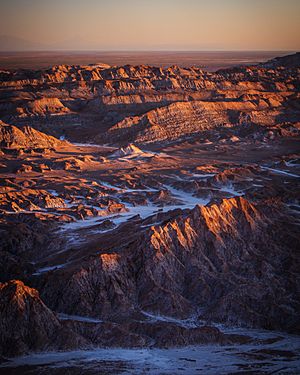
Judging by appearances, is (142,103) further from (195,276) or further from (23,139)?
(195,276)

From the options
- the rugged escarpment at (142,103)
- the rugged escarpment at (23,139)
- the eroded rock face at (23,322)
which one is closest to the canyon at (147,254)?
the eroded rock face at (23,322)

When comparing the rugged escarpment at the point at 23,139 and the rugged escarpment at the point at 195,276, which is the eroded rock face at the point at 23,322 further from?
the rugged escarpment at the point at 23,139

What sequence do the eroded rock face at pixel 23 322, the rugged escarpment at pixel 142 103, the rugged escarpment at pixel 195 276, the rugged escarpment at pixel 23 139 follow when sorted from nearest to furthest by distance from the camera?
the eroded rock face at pixel 23 322 → the rugged escarpment at pixel 195 276 → the rugged escarpment at pixel 23 139 → the rugged escarpment at pixel 142 103

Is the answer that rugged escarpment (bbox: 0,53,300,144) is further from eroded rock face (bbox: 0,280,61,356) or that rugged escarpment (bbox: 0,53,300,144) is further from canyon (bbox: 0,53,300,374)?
eroded rock face (bbox: 0,280,61,356)

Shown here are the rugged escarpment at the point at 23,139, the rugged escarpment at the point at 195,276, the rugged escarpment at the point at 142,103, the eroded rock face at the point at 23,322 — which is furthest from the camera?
the rugged escarpment at the point at 142,103

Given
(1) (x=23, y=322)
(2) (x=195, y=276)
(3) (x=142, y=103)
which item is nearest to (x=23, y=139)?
(3) (x=142, y=103)

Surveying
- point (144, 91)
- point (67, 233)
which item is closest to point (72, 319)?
point (67, 233)

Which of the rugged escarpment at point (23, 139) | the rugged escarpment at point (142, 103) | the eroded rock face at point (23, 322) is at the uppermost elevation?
A: the rugged escarpment at point (142, 103)
